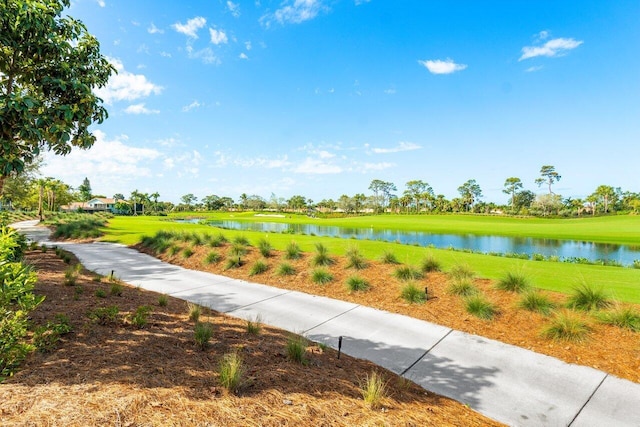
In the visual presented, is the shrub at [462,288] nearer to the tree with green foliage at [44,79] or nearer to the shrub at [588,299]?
the shrub at [588,299]

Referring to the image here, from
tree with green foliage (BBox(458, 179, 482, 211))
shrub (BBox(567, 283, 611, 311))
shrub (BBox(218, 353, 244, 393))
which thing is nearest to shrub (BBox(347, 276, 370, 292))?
shrub (BBox(567, 283, 611, 311))

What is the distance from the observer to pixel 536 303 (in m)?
5.98

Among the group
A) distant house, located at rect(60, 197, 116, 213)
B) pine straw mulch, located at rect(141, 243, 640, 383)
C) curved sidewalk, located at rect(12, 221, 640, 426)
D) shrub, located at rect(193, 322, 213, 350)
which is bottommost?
curved sidewalk, located at rect(12, 221, 640, 426)

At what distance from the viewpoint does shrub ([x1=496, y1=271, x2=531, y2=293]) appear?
6746 millimetres

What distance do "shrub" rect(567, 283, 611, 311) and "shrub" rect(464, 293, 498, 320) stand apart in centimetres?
143

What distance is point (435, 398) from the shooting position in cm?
357

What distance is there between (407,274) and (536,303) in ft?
9.56

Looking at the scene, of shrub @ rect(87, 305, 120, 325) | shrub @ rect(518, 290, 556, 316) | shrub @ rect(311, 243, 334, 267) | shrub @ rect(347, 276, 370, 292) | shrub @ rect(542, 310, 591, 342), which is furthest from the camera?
shrub @ rect(311, 243, 334, 267)

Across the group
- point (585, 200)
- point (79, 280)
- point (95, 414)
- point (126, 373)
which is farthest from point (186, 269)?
→ point (585, 200)

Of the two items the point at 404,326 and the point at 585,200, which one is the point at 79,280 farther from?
the point at 585,200

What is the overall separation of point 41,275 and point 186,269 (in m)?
3.93

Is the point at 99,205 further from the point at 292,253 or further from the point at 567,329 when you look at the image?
the point at 567,329

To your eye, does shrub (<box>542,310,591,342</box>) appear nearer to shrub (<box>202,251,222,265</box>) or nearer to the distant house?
shrub (<box>202,251,222,265</box>)

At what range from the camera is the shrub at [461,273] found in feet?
24.6
